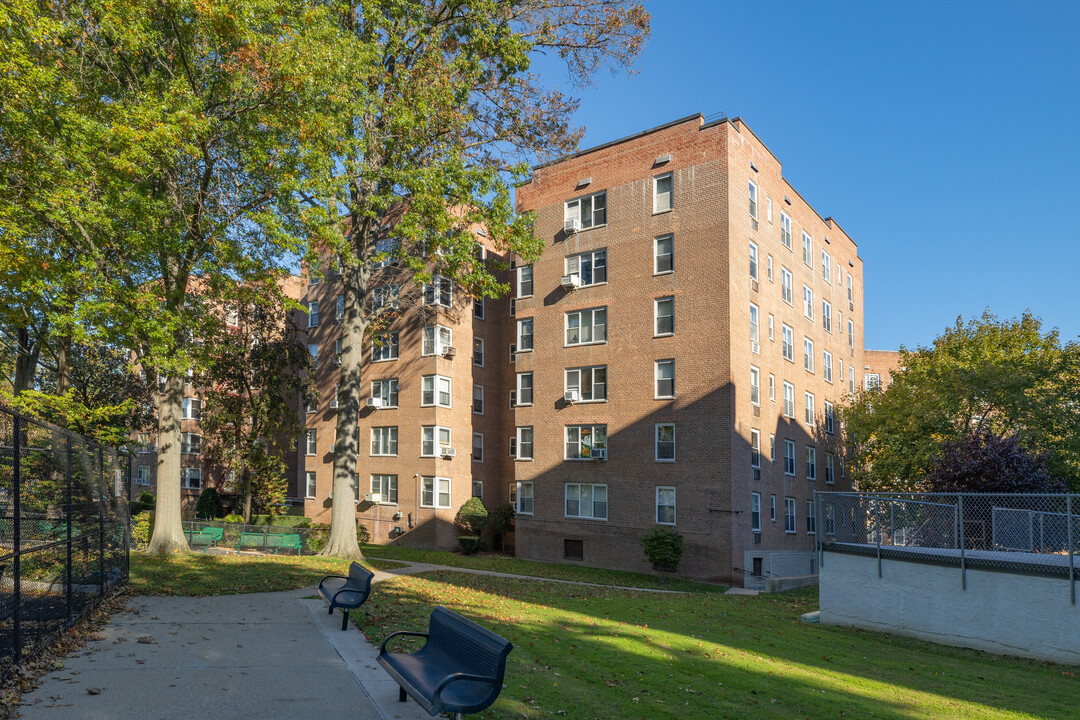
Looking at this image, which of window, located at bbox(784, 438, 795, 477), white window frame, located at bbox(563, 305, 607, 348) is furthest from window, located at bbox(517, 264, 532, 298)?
window, located at bbox(784, 438, 795, 477)

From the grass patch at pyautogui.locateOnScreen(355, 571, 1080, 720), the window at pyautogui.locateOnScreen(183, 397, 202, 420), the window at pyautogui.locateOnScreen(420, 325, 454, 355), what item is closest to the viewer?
the grass patch at pyautogui.locateOnScreen(355, 571, 1080, 720)

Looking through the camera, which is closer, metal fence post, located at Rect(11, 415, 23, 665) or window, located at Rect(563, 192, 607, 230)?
metal fence post, located at Rect(11, 415, 23, 665)

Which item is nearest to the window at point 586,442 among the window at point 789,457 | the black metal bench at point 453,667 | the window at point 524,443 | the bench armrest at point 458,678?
the window at point 524,443

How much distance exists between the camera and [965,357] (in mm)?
39094

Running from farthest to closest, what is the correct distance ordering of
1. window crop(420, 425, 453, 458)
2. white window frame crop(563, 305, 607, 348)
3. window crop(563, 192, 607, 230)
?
1. window crop(420, 425, 453, 458)
2. window crop(563, 192, 607, 230)
3. white window frame crop(563, 305, 607, 348)

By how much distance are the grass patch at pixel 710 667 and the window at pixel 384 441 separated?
23.9 m

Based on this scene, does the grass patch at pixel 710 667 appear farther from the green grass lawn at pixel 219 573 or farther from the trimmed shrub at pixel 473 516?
the trimmed shrub at pixel 473 516

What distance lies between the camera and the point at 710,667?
35.2 ft

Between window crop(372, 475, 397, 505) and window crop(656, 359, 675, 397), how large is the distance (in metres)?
16.3

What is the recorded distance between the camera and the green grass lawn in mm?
15070

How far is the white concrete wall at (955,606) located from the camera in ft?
47.1

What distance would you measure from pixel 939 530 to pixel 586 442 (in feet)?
62.8

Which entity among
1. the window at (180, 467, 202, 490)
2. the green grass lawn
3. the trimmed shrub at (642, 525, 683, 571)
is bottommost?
the trimmed shrub at (642, 525, 683, 571)

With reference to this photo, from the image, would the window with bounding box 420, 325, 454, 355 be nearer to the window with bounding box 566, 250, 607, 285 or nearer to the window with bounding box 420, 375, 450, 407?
the window with bounding box 420, 375, 450, 407
